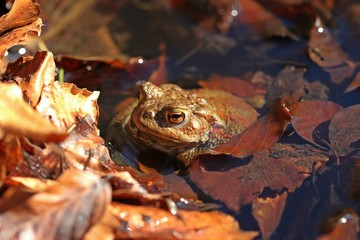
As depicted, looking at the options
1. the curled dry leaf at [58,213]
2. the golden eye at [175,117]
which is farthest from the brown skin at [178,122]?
the curled dry leaf at [58,213]

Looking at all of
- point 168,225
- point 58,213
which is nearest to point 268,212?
point 168,225

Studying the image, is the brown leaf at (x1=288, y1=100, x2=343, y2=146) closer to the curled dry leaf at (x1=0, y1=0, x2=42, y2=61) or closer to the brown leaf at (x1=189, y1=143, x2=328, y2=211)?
the brown leaf at (x1=189, y1=143, x2=328, y2=211)

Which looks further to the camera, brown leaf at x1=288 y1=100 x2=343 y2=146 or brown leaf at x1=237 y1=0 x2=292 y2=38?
brown leaf at x1=237 y1=0 x2=292 y2=38

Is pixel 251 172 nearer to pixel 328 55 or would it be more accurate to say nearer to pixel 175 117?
pixel 175 117

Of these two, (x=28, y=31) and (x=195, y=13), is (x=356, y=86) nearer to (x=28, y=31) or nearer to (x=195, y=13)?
(x=195, y=13)

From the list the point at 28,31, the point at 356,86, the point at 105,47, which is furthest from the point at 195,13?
the point at 28,31

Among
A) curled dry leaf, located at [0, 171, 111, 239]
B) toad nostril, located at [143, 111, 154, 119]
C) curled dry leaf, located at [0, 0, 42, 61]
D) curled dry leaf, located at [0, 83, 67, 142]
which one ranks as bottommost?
toad nostril, located at [143, 111, 154, 119]

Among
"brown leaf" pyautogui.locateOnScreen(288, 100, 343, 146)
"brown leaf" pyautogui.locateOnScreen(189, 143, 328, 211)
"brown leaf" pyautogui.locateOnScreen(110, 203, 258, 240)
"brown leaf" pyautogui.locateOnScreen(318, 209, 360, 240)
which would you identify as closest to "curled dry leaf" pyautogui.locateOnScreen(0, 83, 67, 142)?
"brown leaf" pyautogui.locateOnScreen(110, 203, 258, 240)

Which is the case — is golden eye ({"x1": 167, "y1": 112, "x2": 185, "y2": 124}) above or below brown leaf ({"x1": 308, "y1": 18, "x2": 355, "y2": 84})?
below
